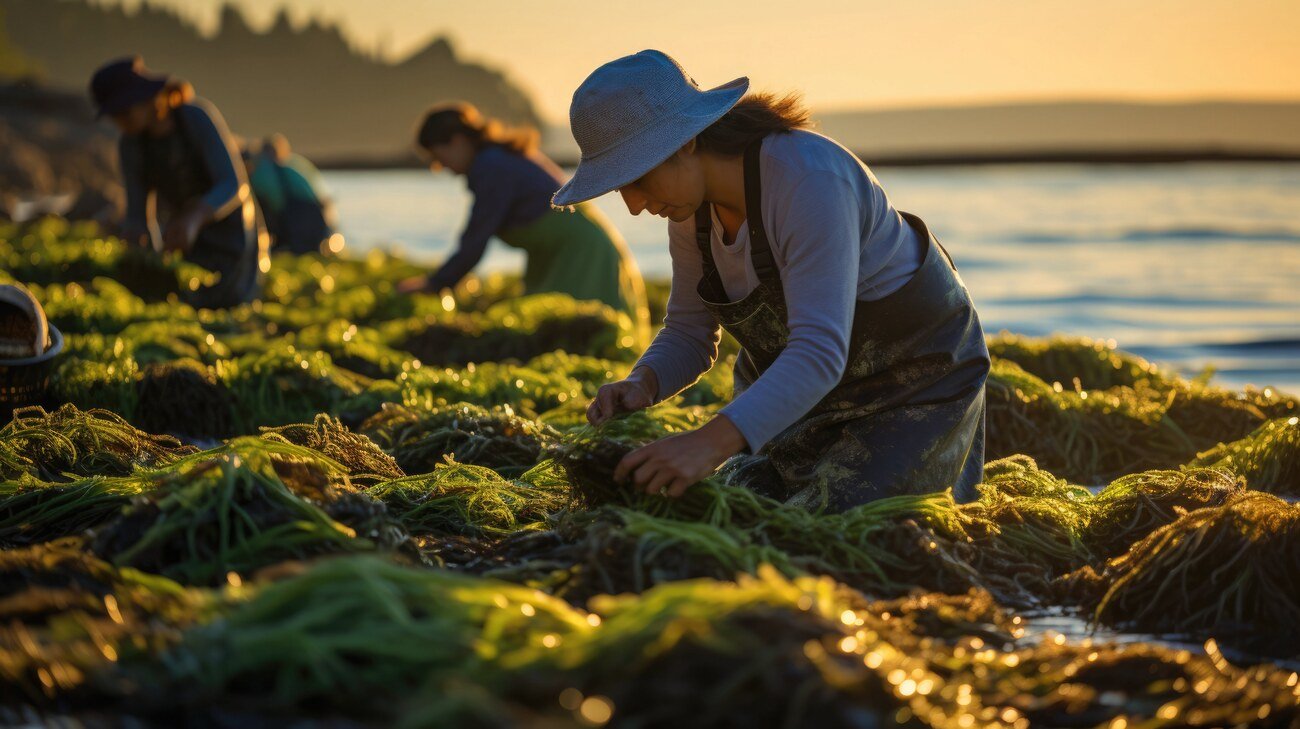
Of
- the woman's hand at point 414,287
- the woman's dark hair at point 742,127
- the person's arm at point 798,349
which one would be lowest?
the woman's hand at point 414,287

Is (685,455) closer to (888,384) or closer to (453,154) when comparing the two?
(888,384)

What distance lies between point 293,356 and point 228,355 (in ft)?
2.78

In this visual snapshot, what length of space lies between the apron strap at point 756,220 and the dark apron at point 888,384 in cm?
1

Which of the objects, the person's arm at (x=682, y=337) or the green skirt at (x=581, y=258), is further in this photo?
the green skirt at (x=581, y=258)

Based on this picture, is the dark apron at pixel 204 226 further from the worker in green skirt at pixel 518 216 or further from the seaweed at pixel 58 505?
the seaweed at pixel 58 505

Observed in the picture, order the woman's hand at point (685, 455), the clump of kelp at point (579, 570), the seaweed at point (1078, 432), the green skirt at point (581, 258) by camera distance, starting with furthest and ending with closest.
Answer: the green skirt at point (581, 258) → the seaweed at point (1078, 432) → the woman's hand at point (685, 455) → the clump of kelp at point (579, 570)

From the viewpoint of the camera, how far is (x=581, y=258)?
959 cm

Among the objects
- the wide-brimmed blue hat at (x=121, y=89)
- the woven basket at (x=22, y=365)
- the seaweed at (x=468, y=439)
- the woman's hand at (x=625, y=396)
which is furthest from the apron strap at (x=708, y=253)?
the wide-brimmed blue hat at (x=121, y=89)

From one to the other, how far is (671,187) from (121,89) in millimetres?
5921

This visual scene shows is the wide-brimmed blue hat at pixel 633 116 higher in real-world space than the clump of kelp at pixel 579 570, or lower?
higher

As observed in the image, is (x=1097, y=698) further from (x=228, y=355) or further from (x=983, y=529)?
(x=228, y=355)

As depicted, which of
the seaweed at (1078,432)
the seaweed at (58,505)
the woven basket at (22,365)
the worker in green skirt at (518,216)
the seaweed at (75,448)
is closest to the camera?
the seaweed at (58,505)

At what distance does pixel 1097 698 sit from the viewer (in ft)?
8.46

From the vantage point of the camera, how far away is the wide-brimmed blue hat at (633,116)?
130 inches
